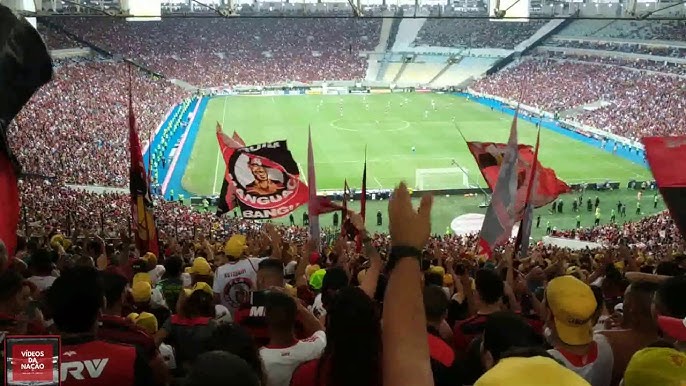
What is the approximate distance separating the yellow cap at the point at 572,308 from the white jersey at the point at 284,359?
114 centimetres

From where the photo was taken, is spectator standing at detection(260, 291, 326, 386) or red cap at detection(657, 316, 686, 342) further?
spectator standing at detection(260, 291, 326, 386)

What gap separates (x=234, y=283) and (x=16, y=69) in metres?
2.26

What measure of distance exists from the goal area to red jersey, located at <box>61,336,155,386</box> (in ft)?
86.9

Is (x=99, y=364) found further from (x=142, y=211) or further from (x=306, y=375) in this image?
(x=142, y=211)

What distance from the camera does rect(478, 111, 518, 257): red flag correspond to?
927 centimetres

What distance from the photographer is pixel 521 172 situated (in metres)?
12.1

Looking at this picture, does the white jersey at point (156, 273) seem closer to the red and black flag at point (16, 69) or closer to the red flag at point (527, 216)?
the red and black flag at point (16, 69)

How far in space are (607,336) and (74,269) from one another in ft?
8.99

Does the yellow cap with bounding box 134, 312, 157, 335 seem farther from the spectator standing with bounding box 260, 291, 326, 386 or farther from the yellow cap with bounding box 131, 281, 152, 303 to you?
the spectator standing with bounding box 260, 291, 326, 386

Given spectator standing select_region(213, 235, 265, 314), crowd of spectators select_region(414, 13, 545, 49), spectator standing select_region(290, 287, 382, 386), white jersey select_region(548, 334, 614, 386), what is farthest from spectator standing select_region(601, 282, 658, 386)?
crowd of spectators select_region(414, 13, 545, 49)

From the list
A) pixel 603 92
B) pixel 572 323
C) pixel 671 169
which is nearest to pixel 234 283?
pixel 572 323

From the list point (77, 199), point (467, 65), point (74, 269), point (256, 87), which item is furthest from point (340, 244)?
point (467, 65)

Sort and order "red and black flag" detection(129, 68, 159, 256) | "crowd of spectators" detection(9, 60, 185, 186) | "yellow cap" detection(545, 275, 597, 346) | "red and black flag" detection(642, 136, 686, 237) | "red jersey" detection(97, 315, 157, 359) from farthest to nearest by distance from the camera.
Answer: "crowd of spectators" detection(9, 60, 185, 186) < "red and black flag" detection(129, 68, 159, 256) < "red and black flag" detection(642, 136, 686, 237) < "red jersey" detection(97, 315, 157, 359) < "yellow cap" detection(545, 275, 597, 346)

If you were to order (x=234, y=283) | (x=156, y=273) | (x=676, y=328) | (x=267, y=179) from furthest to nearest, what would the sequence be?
(x=267, y=179), (x=156, y=273), (x=234, y=283), (x=676, y=328)
